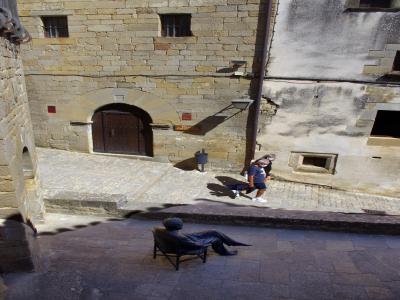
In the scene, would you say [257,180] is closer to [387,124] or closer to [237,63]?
[237,63]

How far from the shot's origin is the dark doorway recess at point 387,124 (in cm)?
805

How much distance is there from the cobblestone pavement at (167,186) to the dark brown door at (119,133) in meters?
0.45

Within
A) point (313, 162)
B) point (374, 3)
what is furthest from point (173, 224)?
point (374, 3)

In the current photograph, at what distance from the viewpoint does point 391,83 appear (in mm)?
7480

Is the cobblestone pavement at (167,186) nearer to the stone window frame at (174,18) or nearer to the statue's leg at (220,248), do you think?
the statue's leg at (220,248)

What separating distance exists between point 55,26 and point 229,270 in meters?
8.44

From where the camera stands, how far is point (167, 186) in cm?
791

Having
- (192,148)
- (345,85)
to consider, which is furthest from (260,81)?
(192,148)

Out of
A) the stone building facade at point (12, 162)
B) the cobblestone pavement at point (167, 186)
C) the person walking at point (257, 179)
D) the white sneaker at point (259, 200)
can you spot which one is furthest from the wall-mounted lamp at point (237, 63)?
the stone building facade at point (12, 162)

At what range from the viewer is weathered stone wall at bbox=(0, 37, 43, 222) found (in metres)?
3.19

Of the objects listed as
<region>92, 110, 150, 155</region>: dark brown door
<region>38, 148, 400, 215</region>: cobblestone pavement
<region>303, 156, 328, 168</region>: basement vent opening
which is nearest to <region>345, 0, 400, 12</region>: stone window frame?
<region>303, 156, 328, 168</region>: basement vent opening

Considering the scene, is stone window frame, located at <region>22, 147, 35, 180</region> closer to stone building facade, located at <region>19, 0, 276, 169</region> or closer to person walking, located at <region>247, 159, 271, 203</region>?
stone building facade, located at <region>19, 0, 276, 169</region>

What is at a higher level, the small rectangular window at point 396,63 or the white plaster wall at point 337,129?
the small rectangular window at point 396,63

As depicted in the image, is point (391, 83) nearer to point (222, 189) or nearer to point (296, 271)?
point (222, 189)
